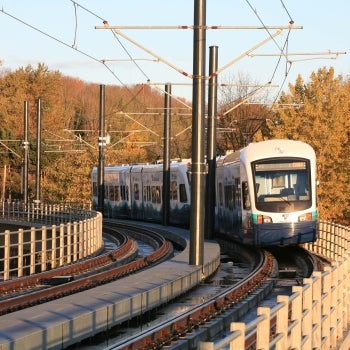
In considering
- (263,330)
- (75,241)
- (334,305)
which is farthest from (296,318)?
(75,241)

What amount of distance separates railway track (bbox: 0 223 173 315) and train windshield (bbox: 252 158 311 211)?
134 inches

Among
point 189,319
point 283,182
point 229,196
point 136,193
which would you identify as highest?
point 283,182

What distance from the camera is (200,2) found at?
2208 centimetres

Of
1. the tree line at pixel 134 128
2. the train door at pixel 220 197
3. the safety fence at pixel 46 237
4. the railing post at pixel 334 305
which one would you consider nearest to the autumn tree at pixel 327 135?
the tree line at pixel 134 128

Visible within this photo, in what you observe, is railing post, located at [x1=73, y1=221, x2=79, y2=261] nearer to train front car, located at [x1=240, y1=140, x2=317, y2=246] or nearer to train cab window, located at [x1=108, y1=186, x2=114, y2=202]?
train front car, located at [x1=240, y1=140, x2=317, y2=246]

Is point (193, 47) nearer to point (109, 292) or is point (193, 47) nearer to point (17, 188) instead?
point (109, 292)

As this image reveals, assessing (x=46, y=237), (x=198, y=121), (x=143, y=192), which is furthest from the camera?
(x=143, y=192)

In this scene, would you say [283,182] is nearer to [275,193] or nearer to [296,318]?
[275,193]

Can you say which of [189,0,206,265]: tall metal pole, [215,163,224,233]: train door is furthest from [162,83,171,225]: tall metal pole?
[189,0,206,265]: tall metal pole

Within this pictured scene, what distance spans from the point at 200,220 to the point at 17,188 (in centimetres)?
7904

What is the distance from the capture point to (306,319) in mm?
10359

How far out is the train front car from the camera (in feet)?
99.3

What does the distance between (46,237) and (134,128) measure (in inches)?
2712

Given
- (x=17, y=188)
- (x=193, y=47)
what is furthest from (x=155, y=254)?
(x=17, y=188)
